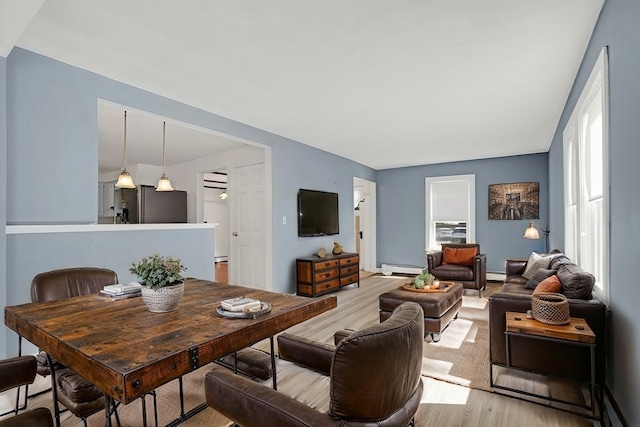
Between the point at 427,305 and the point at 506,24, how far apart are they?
2.36 metres

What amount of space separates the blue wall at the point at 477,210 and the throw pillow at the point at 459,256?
1.29 m

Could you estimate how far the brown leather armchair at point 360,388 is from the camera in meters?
1.01

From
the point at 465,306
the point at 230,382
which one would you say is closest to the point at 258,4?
the point at 230,382

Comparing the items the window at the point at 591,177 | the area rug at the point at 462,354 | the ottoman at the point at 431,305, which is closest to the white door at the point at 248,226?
the ottoman at the point at 431,305

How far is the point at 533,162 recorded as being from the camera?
6.39 meters

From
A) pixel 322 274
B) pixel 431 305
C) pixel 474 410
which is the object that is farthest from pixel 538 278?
pixel 322 274

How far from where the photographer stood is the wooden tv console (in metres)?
5.07

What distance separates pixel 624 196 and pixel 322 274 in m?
3.97

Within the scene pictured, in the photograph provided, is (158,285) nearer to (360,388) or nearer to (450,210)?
(360,388)

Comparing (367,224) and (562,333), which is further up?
(367,224)

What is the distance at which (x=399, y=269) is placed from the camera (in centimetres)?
763

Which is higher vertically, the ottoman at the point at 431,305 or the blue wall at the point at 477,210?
the blue wall at the point at 477,210

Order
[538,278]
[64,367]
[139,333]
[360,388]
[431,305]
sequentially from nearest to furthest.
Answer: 1. [360,388]
2. [139,333]
3. [64,367]
4. [431,305]
5. [538,278]

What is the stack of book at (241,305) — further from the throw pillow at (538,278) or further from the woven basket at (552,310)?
the throw pillow at (538,278)
